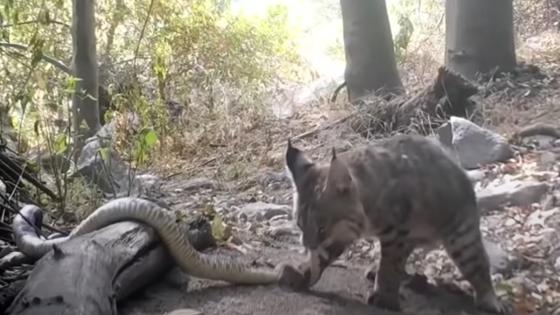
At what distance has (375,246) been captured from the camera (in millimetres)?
4488

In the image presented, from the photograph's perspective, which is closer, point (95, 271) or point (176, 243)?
A: point (95, 271)

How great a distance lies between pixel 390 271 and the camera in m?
3.38

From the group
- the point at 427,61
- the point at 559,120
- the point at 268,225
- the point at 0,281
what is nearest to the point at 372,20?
the point at 427,61

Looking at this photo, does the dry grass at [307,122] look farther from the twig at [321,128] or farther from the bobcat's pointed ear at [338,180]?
the bobcat's pointed ear at [338,180]

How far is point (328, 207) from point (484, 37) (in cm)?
446

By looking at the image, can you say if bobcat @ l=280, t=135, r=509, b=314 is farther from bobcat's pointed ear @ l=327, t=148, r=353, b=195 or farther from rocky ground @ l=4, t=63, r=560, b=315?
rocky ground @ l=4, t=63, r=560, b=315

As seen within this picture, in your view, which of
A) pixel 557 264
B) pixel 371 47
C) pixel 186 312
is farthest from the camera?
pixel 371 47

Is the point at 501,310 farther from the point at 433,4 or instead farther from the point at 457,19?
the point at 433,4

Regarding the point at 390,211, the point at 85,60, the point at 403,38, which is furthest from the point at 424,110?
the point at 390,211

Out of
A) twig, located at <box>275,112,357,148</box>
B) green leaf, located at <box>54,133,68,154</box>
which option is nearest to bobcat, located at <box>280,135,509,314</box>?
green leaf, located at <box>54,133,68,154</box>

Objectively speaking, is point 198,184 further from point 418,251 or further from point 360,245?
point 418,251

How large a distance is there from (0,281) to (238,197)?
2898 millimetres

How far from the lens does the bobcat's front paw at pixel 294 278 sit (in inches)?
143

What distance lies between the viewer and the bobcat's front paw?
11.9 feet
